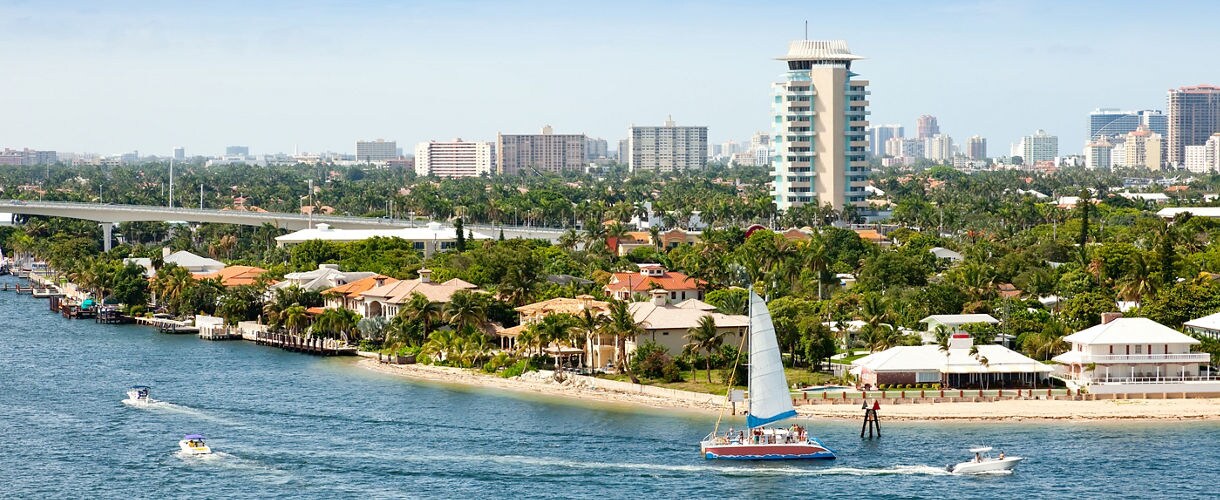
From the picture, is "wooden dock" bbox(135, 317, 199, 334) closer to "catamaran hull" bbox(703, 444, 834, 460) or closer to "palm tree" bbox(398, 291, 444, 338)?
"palm tree" bbox(398, 291, 444, 338)

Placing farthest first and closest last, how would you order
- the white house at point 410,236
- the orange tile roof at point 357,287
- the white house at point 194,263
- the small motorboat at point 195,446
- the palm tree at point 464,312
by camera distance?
the white house at point 410,236 < the white house at point 194,263 < the orange tile roof at point 357,287 < the palm tree at point 464,312 < the small motorboat at point 195,446

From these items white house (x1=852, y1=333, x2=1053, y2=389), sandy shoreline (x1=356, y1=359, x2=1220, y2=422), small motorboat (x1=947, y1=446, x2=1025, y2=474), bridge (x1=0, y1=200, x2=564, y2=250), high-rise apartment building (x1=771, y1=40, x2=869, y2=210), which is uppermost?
high-rise apartment building (x1=771, y1=40, x2=869, y2=210)

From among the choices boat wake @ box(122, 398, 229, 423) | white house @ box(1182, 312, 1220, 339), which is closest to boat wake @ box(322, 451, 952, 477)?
boat wake @ box(122, 398, 229, 423)

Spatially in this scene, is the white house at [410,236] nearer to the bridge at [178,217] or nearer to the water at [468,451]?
the bridge at [178,217]

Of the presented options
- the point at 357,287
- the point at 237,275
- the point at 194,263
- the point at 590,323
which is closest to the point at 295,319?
the point at 357,287

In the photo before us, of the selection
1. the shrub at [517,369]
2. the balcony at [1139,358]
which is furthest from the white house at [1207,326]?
the shrub at [517,369]

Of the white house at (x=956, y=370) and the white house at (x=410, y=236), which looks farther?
the white house at (x=410, y=236)

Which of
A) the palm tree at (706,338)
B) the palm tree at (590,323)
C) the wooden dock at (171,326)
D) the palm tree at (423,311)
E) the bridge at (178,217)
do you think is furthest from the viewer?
the bridge at (178,217)
